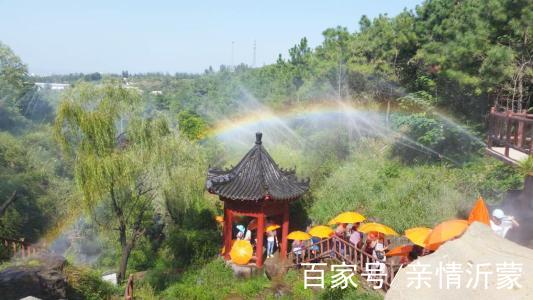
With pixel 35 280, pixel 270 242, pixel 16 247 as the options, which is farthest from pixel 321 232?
pixel 16 247

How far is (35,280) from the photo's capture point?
25.6 ft

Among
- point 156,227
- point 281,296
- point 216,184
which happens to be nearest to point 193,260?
point 216,184

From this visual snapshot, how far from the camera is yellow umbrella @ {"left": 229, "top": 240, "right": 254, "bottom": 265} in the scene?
1244 cm

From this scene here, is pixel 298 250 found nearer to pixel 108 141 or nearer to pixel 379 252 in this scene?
pixel 379 252

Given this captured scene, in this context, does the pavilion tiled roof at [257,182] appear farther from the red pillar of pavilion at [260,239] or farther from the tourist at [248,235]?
the tourist at [248,235]

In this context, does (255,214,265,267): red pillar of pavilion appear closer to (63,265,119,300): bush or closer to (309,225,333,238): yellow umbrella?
(309,225,333,238): yellow umbrella

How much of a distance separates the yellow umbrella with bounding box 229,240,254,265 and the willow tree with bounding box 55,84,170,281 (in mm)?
2915

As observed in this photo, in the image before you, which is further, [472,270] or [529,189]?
[529,189]

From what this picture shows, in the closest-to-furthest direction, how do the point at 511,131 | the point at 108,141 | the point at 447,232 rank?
the point at 447,232 < the point at 511,131 < the point at 108,141

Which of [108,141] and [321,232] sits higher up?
[108,141]

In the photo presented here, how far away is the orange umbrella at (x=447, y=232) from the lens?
6.97 metres

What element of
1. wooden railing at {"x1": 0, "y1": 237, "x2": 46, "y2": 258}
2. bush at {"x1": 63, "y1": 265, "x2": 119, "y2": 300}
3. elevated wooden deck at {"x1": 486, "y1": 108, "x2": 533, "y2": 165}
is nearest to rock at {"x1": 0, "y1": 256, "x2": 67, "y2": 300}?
bush at {"x1": 63, "y1": 265, "x2": 119, "y2": 300}

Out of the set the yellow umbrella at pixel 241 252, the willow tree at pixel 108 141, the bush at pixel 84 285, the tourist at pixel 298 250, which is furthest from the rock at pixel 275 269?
the bush at pixel 84 285

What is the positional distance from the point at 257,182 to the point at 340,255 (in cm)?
322
